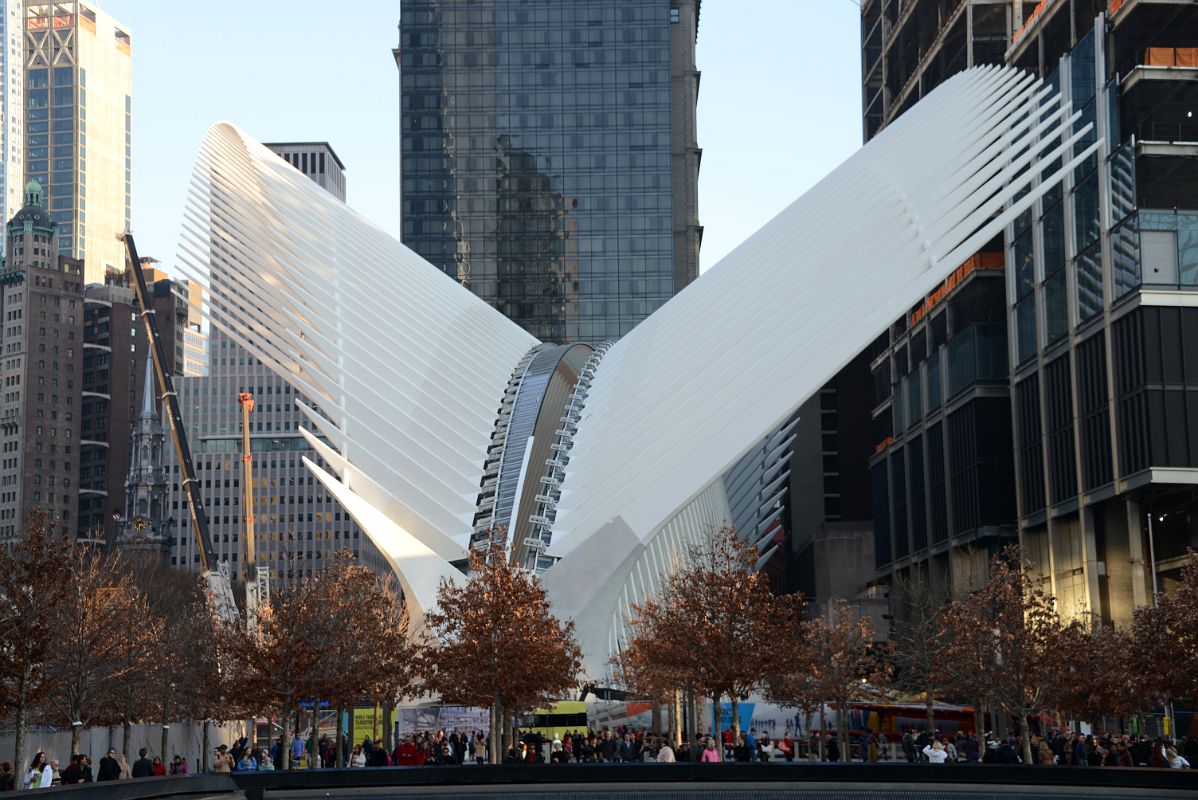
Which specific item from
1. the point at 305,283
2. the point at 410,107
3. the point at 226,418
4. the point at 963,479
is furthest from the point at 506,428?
the point at 226,418

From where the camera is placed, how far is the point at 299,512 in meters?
188

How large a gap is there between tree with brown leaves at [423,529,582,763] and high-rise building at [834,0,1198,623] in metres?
22.6

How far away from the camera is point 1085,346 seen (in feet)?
184

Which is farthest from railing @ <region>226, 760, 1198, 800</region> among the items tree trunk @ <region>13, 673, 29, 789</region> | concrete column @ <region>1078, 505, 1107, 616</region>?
concrete column @ <region>1078, 505, 1107, 616</region>

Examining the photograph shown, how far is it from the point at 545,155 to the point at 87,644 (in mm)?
123869

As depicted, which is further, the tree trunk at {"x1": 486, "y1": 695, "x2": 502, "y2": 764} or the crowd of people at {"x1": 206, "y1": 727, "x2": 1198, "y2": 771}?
the tree trunk at {"x1": 486, "y1": 695, "x2": 502, "y2": 764}

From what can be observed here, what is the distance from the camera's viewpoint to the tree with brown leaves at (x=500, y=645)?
1439 inches

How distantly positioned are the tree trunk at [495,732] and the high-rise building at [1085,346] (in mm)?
23878

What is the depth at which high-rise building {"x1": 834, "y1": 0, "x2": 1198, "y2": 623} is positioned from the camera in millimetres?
51719

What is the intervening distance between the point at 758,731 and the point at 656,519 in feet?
67.0

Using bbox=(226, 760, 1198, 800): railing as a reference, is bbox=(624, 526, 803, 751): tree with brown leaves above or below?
above

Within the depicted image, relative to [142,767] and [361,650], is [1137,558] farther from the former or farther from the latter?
[142,767]

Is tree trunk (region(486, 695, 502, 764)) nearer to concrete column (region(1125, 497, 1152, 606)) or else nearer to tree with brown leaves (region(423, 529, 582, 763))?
tree with brown leaves (region(423, 529, 582, 763))

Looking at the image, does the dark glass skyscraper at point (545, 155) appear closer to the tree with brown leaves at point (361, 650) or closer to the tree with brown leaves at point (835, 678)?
the tree with brown leaves at point (835, 678)
